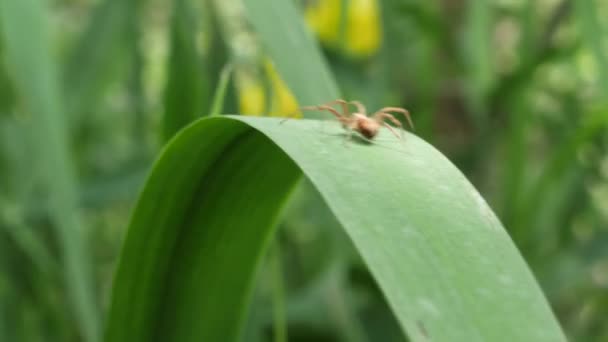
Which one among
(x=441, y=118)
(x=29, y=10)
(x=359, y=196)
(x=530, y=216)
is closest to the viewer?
(x=359, y=196)

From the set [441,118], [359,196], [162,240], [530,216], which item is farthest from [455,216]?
[441,118]

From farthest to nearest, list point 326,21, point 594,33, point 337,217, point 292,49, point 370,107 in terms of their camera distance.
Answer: point 326,21 → point 370,107 → point 594,33 → point 292,49 → point 337,217

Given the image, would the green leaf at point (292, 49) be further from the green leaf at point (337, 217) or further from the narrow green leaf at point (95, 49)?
the narrow green leaf at point (95, 49)

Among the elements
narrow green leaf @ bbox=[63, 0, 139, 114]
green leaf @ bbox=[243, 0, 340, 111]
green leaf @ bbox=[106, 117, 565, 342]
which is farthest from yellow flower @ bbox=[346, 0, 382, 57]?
green leaf @ bbox=[106, 117, 565, 342]

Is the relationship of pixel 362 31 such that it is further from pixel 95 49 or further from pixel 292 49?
pixel 292 49

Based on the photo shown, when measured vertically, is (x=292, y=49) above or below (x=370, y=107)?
above

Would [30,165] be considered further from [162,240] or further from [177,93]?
[162,240]

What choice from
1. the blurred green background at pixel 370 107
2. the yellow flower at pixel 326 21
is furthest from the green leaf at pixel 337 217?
the yellow flower at pixel 326 21

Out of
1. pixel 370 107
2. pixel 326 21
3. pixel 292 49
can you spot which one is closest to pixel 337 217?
pixel 292 49
